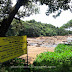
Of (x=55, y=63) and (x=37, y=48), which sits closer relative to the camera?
(x=55, y=63)

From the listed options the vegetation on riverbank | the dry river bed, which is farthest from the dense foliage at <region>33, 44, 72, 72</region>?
the dry river bed

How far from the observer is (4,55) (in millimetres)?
3994

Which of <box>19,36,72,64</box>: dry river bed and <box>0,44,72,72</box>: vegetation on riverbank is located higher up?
<box>0,44,72,72</box>: vegetation on riverbank

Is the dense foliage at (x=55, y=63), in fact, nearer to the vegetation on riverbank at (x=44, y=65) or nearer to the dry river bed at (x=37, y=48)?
the vegetation on riverbank at (x=44, y=65)

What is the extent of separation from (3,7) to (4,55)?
221 inches

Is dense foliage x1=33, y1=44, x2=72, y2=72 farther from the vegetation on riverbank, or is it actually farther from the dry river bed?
the dry river bed

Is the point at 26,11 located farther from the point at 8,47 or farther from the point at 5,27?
the point at 8,47

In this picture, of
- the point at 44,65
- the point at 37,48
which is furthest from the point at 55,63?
the point at 37,48

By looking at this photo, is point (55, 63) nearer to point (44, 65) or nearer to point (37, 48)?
point (44, 65)

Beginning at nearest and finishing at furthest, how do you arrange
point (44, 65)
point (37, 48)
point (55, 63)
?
point (44, 65), point (55, 63), point (37, 48)

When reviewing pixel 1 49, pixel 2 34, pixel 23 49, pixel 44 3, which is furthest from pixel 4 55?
pixel 44 3

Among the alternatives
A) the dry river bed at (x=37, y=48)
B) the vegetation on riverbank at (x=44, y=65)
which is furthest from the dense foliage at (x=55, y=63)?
the dry river bed at (x=37, y=48)

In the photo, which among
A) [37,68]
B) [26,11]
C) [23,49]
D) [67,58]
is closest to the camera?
[37,68]

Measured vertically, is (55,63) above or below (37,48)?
above
